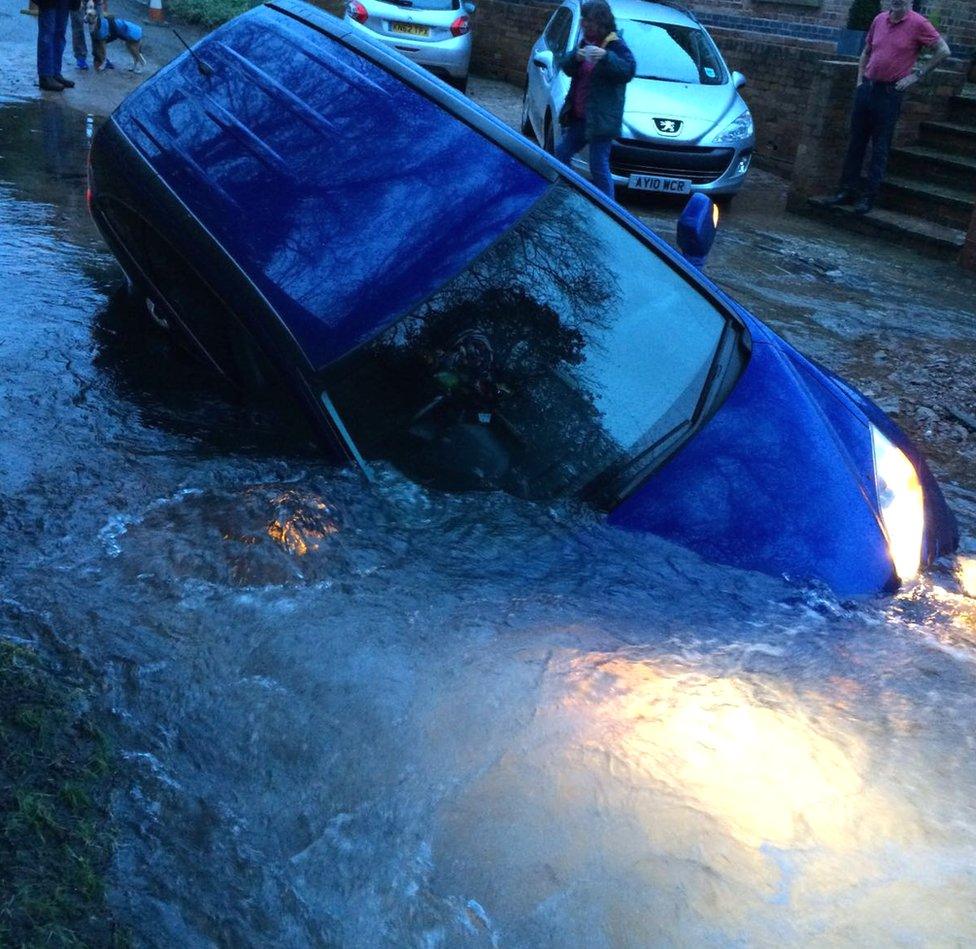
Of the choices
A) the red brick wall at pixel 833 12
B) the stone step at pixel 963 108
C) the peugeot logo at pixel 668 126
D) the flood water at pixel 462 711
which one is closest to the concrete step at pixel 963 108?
the stone step at pixel 963 108

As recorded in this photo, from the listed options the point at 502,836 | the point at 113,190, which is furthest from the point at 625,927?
the point at 113,190

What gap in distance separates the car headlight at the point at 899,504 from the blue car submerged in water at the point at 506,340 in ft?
0.03

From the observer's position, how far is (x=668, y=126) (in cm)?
1145

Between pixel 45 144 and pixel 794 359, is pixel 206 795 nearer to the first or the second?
pixel 794 359

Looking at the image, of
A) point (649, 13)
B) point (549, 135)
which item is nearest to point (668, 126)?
point (549, 135)

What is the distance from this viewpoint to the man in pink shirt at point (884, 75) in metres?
11.1

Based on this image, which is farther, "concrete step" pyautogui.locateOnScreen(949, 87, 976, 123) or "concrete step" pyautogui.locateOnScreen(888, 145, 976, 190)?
"concrete step" pyautogui.locateOnScreen(949, 87, 976, 123)

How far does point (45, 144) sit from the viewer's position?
980 cm

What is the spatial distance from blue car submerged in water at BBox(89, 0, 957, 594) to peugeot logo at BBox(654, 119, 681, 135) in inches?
307

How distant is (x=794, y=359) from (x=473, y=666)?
171cm

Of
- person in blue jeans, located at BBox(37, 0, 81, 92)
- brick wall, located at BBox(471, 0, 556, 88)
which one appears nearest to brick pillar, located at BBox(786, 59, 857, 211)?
person in blue jeans, located at BBox(37, 0, 81, 92)

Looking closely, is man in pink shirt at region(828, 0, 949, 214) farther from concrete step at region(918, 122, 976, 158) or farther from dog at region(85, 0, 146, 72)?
dog at region(85, 0, 146, 72)

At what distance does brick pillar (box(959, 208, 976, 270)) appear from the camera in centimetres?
1067

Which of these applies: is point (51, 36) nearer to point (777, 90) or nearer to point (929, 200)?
point (777, 90)
